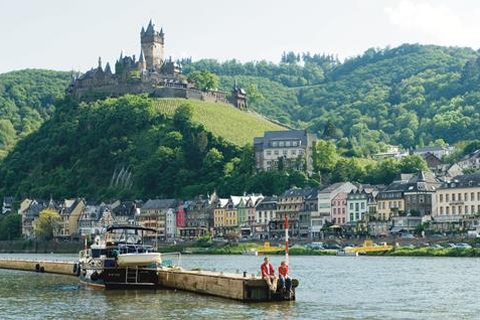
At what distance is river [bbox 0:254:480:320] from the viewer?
41000mm

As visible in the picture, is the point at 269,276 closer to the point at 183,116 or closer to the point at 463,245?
the point at 463,245

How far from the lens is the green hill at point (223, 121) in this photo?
7118 inches

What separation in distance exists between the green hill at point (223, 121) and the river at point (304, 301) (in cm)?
11400

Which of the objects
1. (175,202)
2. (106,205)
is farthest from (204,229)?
(106,205)

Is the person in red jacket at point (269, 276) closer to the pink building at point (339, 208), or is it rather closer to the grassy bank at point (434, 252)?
the grassy bank at point (434, 252)

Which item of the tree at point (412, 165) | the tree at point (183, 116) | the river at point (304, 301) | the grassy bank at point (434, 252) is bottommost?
the river at point (304, 301)

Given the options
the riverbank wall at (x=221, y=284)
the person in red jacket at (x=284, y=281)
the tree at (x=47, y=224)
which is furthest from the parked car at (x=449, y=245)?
the tree at (x=47, y=224)

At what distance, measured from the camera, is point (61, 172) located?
185250 mm

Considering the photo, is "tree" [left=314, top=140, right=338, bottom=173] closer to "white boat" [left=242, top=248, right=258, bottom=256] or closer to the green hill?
the green hill

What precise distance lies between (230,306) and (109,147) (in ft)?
478

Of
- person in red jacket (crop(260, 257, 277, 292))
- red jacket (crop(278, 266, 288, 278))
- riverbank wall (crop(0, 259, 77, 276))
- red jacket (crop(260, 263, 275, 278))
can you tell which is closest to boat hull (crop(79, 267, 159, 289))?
person in red jacket (crop(260, 257, 277, 292))

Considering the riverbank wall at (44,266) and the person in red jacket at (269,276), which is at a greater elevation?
the person in red jacket at (269,276)

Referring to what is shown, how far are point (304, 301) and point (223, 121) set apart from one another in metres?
143

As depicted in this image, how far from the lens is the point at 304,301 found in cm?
4594
